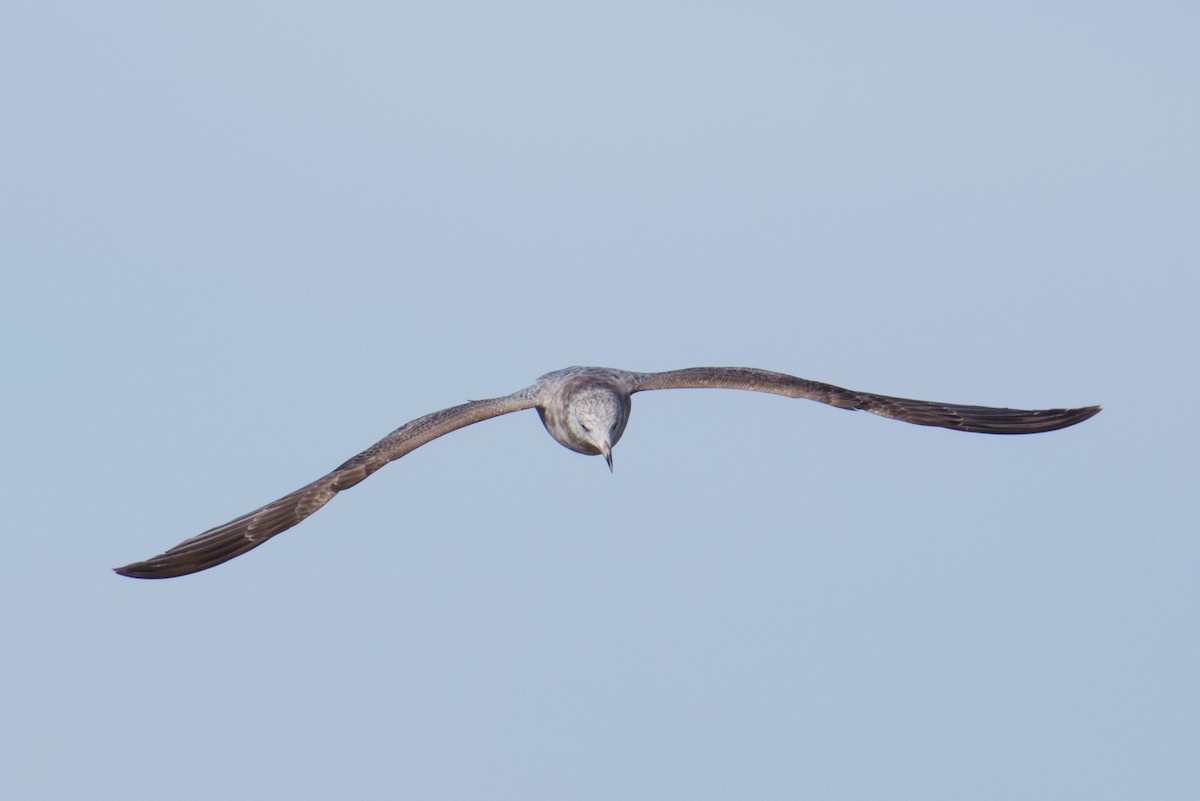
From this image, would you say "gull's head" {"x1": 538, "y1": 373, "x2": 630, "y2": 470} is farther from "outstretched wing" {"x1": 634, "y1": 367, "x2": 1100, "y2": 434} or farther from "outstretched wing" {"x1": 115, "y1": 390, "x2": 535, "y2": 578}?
"outstretched wing" {"x1": 115, "y1": 390, "x2": 535, "y2": 578}

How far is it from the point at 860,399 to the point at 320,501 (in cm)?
634

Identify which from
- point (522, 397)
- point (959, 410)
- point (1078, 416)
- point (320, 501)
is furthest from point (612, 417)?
point (1078, 416)

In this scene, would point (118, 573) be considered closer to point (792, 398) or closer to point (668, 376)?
point (668, 376)

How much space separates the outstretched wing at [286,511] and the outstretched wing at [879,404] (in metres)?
2.63

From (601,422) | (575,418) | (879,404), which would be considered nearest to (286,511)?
(575,418)

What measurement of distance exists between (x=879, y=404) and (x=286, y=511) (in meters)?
6.93

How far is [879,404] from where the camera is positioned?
19594mm

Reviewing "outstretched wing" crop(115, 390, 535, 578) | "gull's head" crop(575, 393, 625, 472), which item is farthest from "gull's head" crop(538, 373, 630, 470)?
"outstretched wing" crop(115, 390, 535, 578)

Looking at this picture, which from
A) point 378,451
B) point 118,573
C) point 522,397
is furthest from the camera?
point 522,397

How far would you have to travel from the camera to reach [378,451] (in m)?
17.5

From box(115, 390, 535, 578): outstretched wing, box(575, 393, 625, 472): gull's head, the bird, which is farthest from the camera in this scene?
box(575, 393, 625, 472): gull's head

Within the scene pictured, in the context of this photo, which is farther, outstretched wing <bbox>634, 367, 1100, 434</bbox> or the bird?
outstretched wing <bbox>634, 367, 1100, 434</bbox>

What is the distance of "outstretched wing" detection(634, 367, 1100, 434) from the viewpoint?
19.1 metres

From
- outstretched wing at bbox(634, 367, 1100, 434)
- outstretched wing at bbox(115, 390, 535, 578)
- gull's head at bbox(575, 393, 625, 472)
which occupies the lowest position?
outstretched wing at bbox(115, 390, 535, 578)
